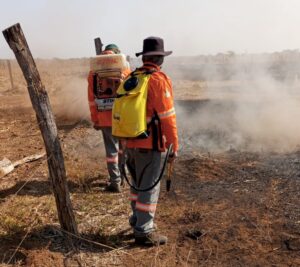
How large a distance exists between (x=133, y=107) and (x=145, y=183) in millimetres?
917

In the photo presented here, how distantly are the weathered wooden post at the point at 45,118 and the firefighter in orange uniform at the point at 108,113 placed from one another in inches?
67.6

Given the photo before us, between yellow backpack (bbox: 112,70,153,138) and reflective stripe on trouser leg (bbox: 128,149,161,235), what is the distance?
31cm

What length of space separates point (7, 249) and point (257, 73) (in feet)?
58.7

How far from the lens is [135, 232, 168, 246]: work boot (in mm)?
4516

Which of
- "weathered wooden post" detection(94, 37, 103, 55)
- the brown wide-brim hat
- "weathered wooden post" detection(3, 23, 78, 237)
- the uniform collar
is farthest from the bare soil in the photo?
"weathered wooden post" detection(94, 37, 103, 55)

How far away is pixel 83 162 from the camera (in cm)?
788

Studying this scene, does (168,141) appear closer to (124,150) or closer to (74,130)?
(124,150)

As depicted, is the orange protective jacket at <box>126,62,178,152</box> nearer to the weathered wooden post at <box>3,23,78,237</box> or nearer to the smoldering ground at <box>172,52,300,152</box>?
the weathered wooden post at <box>3,23,78,237</box>

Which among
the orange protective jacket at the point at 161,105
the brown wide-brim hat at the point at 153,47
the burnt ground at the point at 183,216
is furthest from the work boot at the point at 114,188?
the brown wide-brim hat at the point at 153,47

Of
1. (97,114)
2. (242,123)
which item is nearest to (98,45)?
(242,123)

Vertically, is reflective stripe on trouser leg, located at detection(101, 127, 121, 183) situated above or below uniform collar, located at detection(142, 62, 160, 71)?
below

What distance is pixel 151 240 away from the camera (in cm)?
450

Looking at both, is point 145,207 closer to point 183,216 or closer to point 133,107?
point 183,216

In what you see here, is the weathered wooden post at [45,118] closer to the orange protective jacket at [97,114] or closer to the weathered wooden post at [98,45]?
the orange protective jacket at [97,114]
